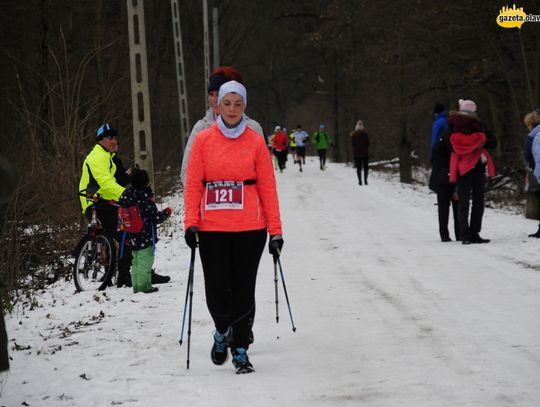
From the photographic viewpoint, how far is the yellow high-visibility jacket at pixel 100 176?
9.95 metres

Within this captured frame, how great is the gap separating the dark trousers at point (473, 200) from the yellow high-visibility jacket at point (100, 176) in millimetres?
5809

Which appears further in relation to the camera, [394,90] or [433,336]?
[394,90]

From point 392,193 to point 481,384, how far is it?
19901mm

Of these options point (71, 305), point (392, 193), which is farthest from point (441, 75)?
point (71, 305)

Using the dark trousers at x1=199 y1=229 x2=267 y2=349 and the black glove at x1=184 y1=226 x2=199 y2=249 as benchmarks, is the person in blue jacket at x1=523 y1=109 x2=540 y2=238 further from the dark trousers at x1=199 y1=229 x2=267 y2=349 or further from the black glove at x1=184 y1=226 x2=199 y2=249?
the black glove at x1=184 y1=226 x2=199 y2=249

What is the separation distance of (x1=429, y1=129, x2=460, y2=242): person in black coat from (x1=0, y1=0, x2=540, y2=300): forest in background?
414 centimetres

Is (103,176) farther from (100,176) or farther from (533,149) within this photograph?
(533,149)

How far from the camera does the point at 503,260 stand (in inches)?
453

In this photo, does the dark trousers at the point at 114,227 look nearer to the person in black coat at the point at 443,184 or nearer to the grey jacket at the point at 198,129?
the grey jacket at the point at 198,129

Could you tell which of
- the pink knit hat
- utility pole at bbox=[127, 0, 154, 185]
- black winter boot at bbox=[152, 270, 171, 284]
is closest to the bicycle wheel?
black winter boot at bbox=[152, 270, 171, 284]

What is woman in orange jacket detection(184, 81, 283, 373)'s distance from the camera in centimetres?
612

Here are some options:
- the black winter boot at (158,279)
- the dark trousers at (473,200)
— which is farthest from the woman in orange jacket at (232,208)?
the dark trousers at (473,200)

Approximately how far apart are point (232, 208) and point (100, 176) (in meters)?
4.21

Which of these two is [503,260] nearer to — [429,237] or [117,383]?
[429,237]
